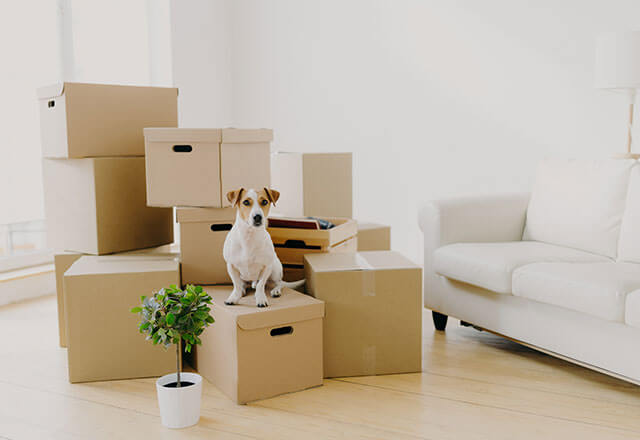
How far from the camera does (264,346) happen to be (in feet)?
7.11

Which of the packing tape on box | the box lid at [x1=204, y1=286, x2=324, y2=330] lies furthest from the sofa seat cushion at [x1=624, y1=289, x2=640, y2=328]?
the box lid at [x1=204, y1=286, x2=324, y2=330]

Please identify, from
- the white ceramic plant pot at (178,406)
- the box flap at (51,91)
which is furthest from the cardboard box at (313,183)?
the white ceramic plant pot at (178,406)

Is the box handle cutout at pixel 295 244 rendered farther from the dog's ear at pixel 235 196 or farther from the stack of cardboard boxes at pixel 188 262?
the dog's ear at pixel 235 196

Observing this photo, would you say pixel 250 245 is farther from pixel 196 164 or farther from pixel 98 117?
pixel 98 117

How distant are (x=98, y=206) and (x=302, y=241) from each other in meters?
0.88

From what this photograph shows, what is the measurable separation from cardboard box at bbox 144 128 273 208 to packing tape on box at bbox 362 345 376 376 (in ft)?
2.60

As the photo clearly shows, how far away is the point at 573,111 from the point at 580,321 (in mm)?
1634

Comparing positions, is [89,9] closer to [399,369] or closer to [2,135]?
[2,135]

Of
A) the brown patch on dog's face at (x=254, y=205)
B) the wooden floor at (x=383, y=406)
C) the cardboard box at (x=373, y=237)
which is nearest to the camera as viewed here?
the wooden floor at (x=383, y=406)

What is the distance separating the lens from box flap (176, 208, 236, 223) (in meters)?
2.50

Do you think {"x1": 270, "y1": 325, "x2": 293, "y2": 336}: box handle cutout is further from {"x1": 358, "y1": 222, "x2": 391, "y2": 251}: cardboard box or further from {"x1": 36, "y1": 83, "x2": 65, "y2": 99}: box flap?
{"x1": 36, "y1": 83, "x2": 65, "y2": 99}: box flap

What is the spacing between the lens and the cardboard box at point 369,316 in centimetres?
237

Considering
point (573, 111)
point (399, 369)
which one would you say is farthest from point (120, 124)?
point (573, 111)

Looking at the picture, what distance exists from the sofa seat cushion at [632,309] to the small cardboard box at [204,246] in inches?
57.1
